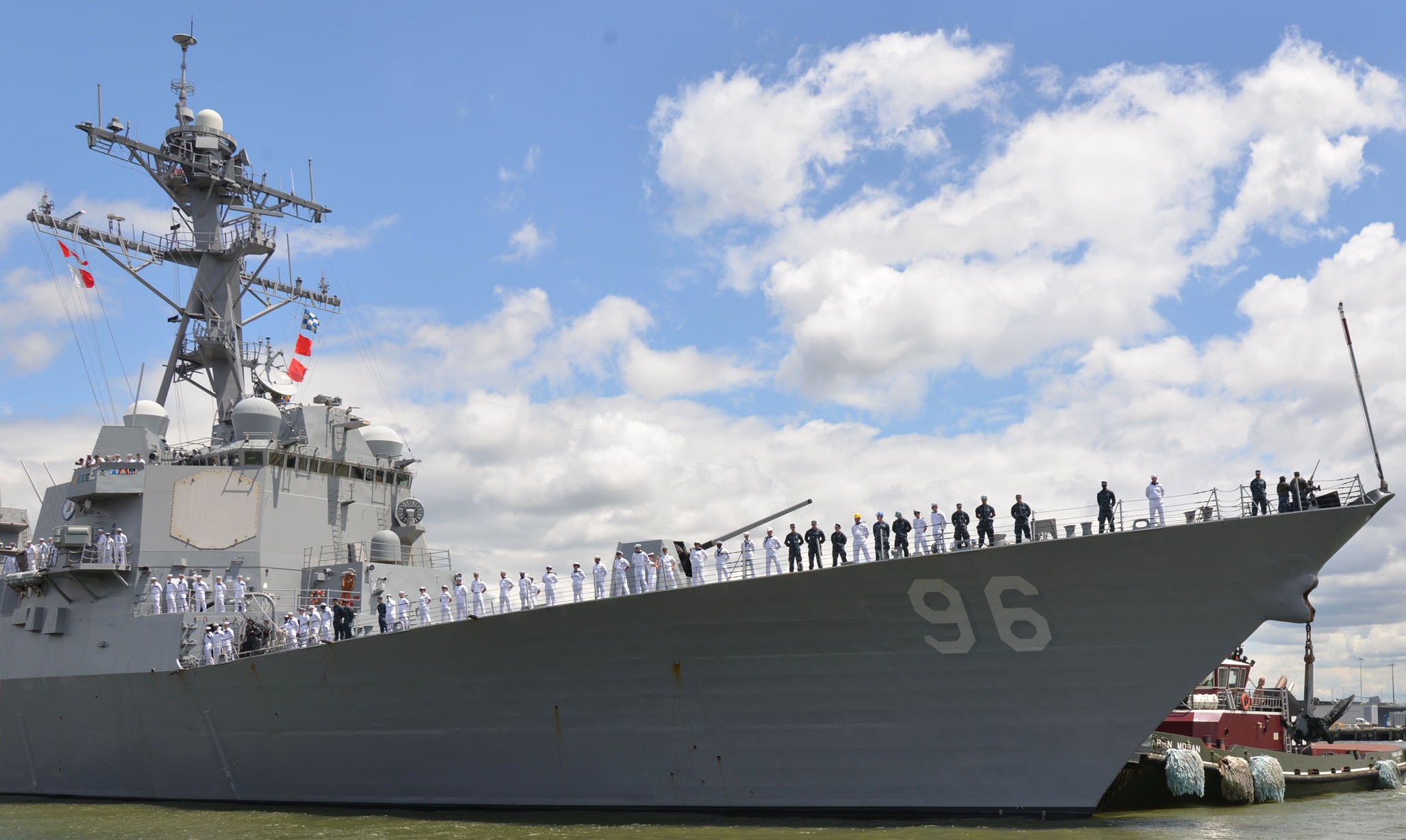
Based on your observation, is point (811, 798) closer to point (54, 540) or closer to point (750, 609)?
point (750, 609)

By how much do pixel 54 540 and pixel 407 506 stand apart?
554 cm

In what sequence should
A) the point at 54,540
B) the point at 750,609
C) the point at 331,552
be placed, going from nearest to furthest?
the point at 750,609, the point at 54,540, the point at 331,552

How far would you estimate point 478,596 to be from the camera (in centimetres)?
1512

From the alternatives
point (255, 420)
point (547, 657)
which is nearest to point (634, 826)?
point (547, 657)

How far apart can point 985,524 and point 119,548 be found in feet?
45.2

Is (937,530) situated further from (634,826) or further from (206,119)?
(206,119)

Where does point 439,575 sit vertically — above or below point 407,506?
below

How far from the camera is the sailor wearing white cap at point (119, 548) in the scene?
18.1 meters

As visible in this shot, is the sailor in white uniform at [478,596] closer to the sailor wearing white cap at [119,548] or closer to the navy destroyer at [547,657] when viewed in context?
the navy destroyer at [547,657]

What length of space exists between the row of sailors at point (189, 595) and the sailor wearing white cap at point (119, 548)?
0.80 metres

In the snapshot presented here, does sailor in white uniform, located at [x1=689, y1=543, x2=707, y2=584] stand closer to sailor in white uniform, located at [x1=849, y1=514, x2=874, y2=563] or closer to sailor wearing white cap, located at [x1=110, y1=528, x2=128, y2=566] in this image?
sailor in white uniform, located at [x1=849, y1=514, x2=874, y2=563]

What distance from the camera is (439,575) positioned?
1962cm

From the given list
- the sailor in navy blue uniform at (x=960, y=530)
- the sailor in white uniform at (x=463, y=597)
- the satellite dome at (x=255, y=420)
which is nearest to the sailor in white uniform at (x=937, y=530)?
the sailor in navy blue uniform at (x=960, y=530)

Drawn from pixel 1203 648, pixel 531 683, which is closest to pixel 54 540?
pixel 531 683
